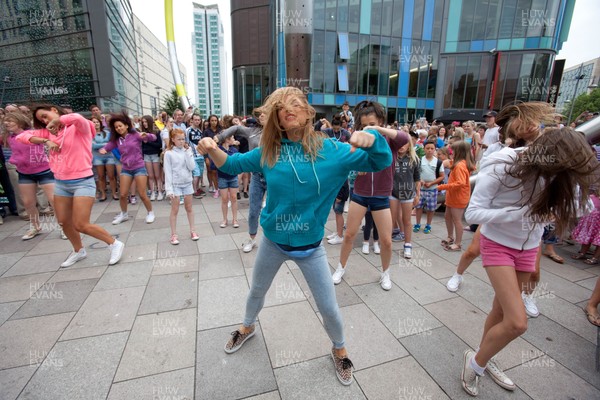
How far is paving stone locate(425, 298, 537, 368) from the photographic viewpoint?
240 cm

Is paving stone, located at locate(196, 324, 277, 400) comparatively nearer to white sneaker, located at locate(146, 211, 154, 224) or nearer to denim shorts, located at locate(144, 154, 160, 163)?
white sneaker, located at locate(146, 211, 154, 224)

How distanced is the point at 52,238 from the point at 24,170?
4.28 feet

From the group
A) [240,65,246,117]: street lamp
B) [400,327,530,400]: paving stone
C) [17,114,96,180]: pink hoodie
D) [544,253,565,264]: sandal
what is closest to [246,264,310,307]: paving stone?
[400,327,530,400]: paving stone

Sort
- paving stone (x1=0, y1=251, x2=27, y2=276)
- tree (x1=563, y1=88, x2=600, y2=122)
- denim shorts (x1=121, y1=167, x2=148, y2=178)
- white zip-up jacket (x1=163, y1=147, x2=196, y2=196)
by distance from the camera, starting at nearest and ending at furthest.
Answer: paving stone (x1=0, y1=251, x2=27, y2=276) → white zip-up jacket (x1=163, y1=147, x2=196, y2=196) → denim shorts (x1=121, y1=167, x2=148, y2=178) → tree (x1=563, y1=88, x2=600, y2=122)

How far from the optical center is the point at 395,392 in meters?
2.06

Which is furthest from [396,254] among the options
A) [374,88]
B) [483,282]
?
[374,88]

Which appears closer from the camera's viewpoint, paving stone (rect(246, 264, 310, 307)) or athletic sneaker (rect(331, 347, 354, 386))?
athletic sneaker (rect(331, 347, 354, 386))

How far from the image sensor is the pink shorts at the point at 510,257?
1.92m

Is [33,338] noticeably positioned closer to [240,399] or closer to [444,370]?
[240,399]

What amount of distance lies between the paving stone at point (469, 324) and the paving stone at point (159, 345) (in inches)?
99.0

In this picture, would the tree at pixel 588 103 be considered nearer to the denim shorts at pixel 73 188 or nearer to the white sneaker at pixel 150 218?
the white sneaker at pixel 150 218

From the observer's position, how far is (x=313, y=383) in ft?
7.01

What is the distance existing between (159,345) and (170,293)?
90cm

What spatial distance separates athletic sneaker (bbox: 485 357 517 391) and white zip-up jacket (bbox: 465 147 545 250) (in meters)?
1.03
